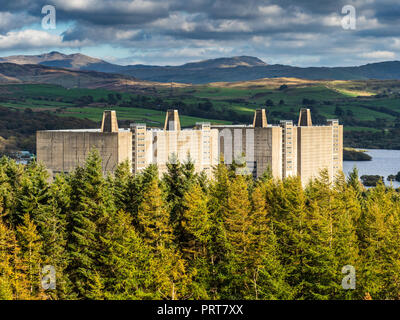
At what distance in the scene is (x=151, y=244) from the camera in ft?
173

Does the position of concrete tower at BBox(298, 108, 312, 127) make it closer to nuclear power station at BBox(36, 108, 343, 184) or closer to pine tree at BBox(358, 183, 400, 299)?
nuclear power station at BBox(36, 108, 343, 184)

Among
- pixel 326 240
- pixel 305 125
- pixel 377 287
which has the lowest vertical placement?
pixel 377 287

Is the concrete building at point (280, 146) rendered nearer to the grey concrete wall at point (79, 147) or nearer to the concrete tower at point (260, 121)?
the concrete tower at point (260, 121)

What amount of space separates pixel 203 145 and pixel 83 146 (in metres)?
33.6

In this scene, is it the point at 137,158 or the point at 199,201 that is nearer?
the point at 199,201

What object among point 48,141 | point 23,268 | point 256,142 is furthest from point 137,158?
point 23,268

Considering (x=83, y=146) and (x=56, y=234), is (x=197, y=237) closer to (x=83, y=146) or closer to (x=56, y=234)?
(x=56, y=234)

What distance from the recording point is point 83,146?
477ft

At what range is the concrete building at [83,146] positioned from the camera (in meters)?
144

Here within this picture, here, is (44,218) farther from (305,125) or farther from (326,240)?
(305,125)

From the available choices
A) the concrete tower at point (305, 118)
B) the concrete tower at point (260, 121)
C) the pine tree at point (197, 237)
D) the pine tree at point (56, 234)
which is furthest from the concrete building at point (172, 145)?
the pine tree at point (56, 234)

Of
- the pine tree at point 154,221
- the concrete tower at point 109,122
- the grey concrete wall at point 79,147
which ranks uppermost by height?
the concrete tower at point 109,122
